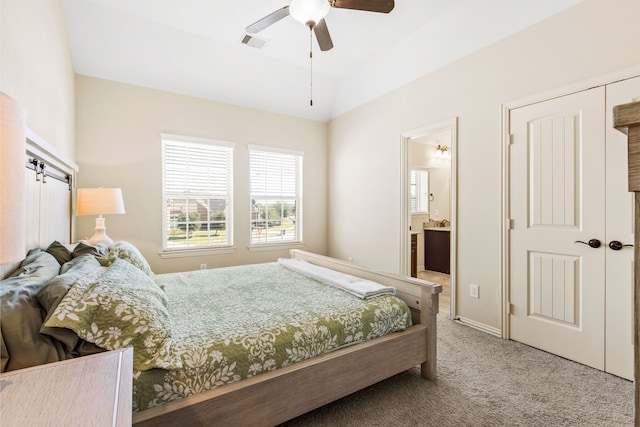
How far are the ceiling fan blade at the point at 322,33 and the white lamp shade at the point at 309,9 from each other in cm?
16

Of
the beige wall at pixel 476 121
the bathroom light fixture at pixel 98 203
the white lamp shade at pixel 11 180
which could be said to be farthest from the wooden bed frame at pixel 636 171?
the bathroom light fixture at pixel 98 203

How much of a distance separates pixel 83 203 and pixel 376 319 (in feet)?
9.59

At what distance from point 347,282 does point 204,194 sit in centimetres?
282

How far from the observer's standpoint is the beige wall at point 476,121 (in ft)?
7.44

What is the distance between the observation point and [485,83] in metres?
2.96

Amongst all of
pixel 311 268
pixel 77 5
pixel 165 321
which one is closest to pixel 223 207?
pixel 311 268

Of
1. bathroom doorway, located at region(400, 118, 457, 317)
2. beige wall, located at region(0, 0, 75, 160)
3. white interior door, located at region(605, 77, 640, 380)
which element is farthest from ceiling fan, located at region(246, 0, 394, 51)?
bathroom doorway, located at region(400, 118, 457, 317)

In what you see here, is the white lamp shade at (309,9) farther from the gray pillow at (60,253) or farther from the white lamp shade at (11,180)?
the gray pillow at (60,253)

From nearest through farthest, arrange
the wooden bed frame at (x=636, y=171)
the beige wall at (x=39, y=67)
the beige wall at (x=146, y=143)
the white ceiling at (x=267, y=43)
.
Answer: the wooden bed frame at (x=636, y=171), the beige wall at (x=39, y=67), the white ceiling at (x=267, y=43), the beige wall at (x=146, y=143)

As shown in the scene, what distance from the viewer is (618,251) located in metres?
2.16

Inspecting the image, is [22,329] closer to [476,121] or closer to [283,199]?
[476,121]

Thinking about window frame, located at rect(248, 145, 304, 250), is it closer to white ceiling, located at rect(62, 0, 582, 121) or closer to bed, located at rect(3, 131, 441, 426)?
white ceiling, located at rect(62, 0, 582, 121)

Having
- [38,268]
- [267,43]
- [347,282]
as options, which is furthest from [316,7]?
[38,268]

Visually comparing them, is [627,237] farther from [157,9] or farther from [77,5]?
[77,5]
